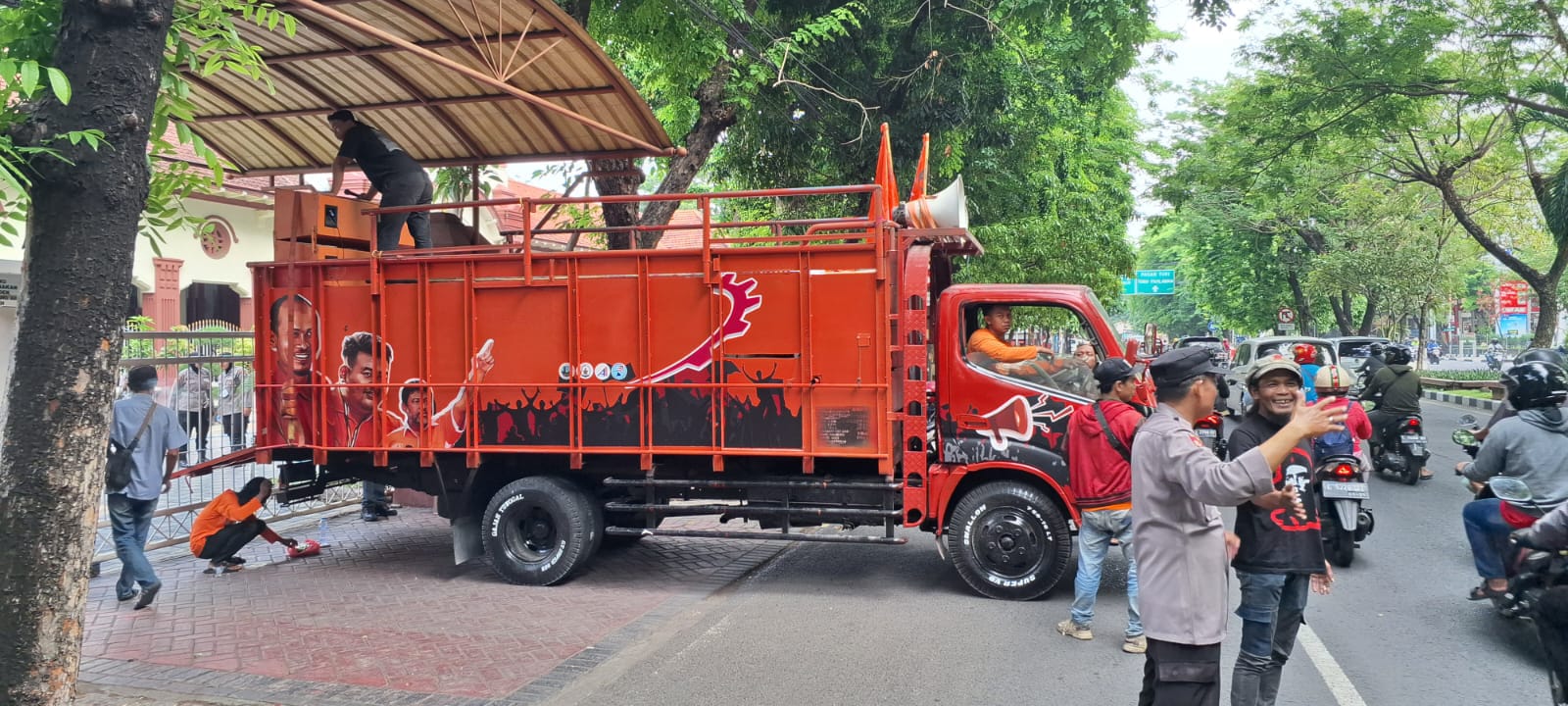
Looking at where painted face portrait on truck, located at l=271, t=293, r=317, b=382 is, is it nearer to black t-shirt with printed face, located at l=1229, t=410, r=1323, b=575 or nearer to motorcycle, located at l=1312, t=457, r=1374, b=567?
black t-shirt with printed face, located at l=1229, t=410, r=1323, b=575

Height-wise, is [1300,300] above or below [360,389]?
above

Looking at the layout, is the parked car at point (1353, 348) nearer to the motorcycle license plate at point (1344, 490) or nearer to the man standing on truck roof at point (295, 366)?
the motorcycle license plate at point (1344, 490)

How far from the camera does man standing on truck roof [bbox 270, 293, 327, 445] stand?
296 inches

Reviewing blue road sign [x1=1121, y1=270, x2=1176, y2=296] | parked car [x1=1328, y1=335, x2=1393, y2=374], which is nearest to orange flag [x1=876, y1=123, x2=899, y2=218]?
parked car [x1=1328, y1=335, x2=1393, y2=374]

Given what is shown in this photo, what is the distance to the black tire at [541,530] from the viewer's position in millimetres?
7238

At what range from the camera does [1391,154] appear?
70.7ft

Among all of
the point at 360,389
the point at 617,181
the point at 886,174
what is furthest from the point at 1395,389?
the point at 360,389

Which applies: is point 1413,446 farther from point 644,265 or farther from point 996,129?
point 644,265

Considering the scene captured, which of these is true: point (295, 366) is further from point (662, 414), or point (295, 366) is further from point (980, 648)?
point (980, 648)

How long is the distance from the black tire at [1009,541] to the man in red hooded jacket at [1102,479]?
67 centimetres

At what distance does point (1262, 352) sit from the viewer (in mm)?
17859

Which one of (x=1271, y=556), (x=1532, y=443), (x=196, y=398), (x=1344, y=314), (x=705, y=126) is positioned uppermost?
(x=705, y=126)

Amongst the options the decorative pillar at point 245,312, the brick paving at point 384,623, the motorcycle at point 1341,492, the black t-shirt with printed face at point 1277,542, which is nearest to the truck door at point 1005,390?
the motorcycle at point 1341,492

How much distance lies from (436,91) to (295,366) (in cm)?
278
